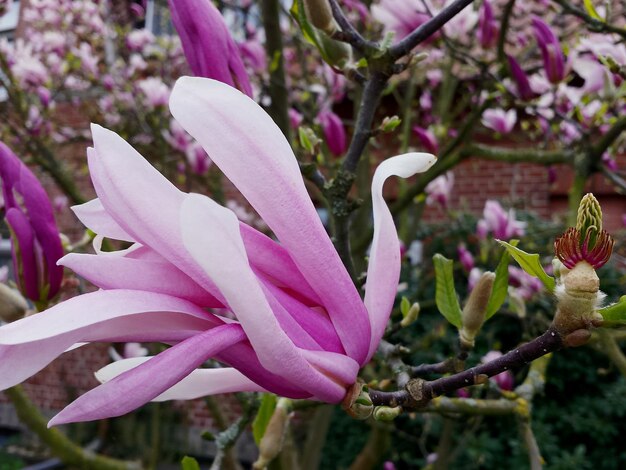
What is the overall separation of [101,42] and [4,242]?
9.46ft

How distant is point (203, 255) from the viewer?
0.40 meters

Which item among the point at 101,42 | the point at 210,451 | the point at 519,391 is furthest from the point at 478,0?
the point at 210,451

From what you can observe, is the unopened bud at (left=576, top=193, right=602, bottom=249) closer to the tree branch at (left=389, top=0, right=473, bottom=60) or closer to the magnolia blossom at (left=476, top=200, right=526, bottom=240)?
the tree branch at (left=389, top=0, right=473, bottom=60)

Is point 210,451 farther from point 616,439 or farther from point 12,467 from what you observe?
point 616,439

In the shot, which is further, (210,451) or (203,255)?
(210,451)

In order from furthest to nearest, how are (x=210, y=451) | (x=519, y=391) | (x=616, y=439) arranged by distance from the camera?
1. (x=210, y=451)
2. (x=616, y=439)
3. (x=519, y=391)

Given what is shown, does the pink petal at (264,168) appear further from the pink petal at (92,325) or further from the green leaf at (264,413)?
the green leaf at (264,413)

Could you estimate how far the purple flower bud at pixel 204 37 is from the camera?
27.5 inches

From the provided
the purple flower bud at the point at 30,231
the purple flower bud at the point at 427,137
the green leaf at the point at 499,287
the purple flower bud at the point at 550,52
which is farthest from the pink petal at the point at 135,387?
the purple flower bud at the point at 427,137

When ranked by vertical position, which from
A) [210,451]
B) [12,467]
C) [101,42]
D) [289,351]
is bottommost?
[210,451]

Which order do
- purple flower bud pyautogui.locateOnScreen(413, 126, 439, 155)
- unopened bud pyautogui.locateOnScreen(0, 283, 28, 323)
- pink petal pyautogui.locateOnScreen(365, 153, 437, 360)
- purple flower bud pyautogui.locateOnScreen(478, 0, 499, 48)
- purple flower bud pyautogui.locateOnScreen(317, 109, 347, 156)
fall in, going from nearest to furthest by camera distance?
pink petal pyautogui.locateOnScreen(365, 153, 437, 360)
unopened bud pyautogui.locateOnScreen(0, 283, 28, 323)
purple flower bud pyautogui.locateOnScreen(317, 109, 347, 156)
purple flower bud pyautogui.locateOnScreen(478, 0, 499, 48)
purple flower bud pyautogui.locateOnScreen(413, 126, 439, 155)

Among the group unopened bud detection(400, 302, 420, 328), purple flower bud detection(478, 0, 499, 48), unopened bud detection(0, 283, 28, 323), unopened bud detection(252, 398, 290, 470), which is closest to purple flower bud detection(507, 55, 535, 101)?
purple flower bud detection(478, 0, 499, 48)

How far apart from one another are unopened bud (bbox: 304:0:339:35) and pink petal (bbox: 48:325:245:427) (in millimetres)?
516

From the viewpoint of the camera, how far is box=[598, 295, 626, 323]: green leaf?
1.54ft
